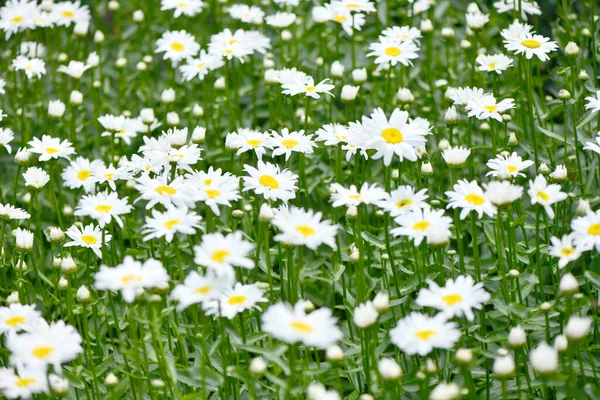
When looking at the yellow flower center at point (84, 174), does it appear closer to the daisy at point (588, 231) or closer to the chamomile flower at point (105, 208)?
the chamomile flower at point (105, 208)

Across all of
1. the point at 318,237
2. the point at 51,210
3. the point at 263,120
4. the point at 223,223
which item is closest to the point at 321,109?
the point at 263,120

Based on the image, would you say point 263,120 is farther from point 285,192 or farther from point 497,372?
point 497,372

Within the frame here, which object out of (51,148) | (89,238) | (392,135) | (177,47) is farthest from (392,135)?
(177,47)

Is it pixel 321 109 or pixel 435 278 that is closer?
pixel 435 278

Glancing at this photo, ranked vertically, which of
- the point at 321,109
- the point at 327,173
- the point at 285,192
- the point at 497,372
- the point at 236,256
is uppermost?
the point at 321,109

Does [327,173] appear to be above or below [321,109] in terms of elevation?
below

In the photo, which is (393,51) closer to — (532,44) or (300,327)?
(532,44)

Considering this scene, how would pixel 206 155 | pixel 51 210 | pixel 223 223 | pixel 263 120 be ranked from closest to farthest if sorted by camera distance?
pixel 223 223 → pixel 206 155 → pixel 51 210 → pixel 263 120
